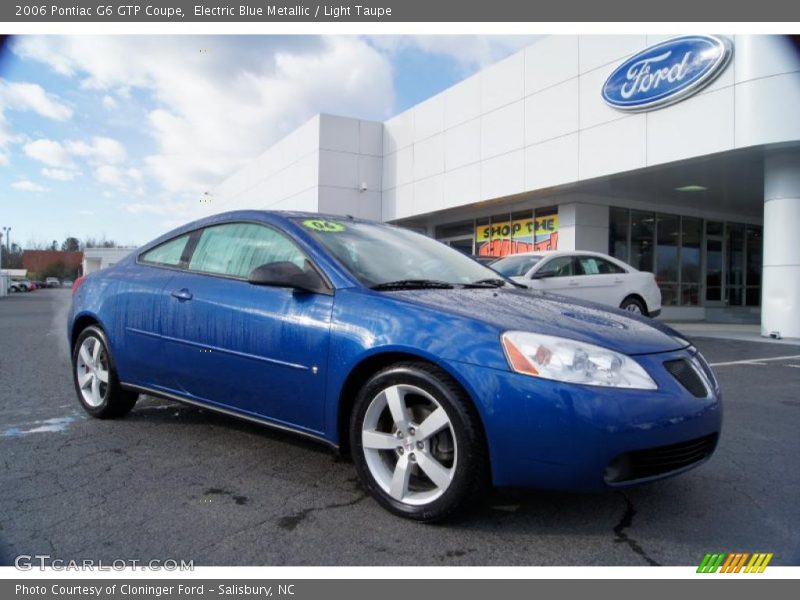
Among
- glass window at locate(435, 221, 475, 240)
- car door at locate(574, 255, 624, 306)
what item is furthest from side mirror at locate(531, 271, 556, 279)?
glass window at locate(435, 221, 475, 240)

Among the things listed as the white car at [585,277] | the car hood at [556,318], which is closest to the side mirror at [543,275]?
the white car at [585,277]

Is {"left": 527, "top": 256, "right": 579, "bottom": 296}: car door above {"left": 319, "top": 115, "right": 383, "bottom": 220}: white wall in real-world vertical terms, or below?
below

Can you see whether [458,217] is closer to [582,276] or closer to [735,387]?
[582,276]

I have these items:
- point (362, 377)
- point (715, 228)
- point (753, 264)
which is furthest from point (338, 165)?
point (362, 377)

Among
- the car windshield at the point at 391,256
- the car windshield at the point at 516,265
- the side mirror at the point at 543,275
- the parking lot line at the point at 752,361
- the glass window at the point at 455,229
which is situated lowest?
the parking lot line at the point at 752,361

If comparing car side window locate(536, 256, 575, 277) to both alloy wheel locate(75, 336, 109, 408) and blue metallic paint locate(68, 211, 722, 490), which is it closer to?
blue metallic paint locate(68, 211, 722, 490)

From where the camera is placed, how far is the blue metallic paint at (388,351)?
2309mm

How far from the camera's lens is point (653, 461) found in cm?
241

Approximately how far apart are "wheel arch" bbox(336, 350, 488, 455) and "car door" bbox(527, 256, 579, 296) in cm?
665

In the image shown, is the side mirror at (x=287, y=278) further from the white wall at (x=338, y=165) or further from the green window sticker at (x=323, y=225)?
the white wall at (x=338, y=165)

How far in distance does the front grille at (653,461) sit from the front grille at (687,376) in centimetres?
20

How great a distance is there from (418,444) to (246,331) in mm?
1198

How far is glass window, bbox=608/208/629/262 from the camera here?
17203 mm

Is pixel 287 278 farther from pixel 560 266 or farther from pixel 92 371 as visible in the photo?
pixel 560 266
